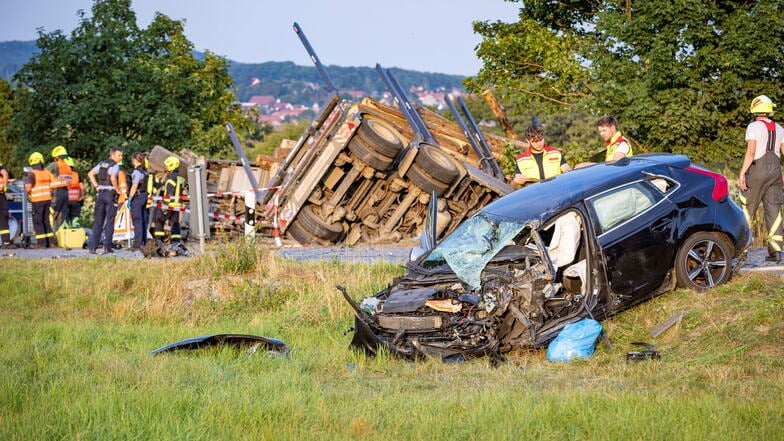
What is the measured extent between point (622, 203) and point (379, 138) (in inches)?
347

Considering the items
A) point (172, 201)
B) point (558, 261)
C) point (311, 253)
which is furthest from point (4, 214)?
point (558, 261)

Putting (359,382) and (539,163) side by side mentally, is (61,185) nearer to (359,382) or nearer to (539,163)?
(539,163)

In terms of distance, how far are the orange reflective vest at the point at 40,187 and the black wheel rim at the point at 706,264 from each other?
12.9 meters

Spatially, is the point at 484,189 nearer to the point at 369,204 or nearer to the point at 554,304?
the point at 369,204

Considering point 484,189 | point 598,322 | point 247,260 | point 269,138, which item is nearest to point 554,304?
point 598,322

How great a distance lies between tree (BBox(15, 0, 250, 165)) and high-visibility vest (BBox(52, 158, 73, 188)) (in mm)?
12115

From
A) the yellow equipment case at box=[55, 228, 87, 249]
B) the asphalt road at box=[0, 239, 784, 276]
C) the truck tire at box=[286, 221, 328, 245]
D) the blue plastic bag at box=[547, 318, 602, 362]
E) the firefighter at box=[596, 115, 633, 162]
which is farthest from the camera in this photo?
the yellow equipment case at box=[55, 228, 87, 249]

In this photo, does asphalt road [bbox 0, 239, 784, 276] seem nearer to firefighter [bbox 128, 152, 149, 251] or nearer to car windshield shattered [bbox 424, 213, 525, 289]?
firefighter [bbox 128, 152, 149, 251]

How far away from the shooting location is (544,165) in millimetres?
10375

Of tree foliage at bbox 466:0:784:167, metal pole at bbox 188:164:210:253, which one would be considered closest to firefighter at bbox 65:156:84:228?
metal pole at bbox 188:164:210:253

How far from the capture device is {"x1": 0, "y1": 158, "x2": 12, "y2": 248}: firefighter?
18.1 m

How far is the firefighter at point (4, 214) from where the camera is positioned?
59.3ft

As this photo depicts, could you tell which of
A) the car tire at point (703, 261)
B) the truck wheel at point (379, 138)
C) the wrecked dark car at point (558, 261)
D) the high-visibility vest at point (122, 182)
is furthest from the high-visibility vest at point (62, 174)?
the car tire at point (703, 261)

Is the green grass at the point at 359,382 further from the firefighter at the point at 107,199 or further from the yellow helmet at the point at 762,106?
the firefighter at the point at 107,199
